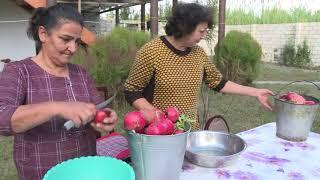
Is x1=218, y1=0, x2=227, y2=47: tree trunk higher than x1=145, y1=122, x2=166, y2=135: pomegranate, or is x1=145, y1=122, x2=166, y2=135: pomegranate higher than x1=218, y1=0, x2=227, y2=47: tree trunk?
x1=218, y1=0, x2=227, y2=47: tree trunk

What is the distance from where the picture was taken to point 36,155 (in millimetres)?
1465

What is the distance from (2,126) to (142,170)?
0.48m

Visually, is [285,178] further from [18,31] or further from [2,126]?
[18,31]

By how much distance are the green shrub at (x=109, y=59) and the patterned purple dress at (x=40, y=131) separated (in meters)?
3.87

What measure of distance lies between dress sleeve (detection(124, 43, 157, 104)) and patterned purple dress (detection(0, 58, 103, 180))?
1.86ft

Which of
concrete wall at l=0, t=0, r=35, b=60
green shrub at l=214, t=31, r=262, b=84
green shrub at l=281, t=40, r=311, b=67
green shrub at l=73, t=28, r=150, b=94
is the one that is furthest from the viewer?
green shrub at l=281, t=40, r=311, b=67

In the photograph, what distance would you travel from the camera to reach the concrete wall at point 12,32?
6625 mm

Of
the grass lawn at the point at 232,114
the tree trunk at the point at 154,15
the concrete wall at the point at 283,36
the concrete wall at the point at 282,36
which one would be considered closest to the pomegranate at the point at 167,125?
the grass lawn at the point at 232,114

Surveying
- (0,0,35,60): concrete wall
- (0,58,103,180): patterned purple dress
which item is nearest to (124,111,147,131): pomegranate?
(0,58,103,180): patterned purple dress

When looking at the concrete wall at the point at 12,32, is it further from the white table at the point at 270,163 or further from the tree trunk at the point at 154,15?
the white table at the point at 270,163

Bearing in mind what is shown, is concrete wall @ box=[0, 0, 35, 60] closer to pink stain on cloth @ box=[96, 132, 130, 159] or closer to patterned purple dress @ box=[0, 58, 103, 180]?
pink stain on cloth @ box=[96, 132, 130, 159]

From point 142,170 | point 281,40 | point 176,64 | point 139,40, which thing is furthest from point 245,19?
point 142,170

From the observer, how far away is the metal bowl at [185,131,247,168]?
160 centimetres

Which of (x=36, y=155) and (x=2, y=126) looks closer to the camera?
(x=2, y=126)
